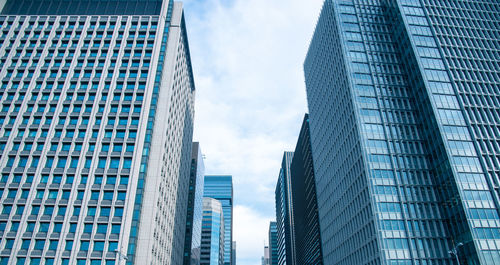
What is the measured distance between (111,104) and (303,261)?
122 metres

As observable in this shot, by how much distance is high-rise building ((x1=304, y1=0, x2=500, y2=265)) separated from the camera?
6419cm

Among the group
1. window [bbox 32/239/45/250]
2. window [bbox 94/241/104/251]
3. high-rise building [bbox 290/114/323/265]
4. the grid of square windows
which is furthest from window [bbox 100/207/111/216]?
high-rise building [bbox 290/114/323/265]

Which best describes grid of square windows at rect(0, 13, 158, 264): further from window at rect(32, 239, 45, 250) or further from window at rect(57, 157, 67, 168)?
window at rect(57, 157, 67, 168)

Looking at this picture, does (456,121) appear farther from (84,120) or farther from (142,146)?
(84,120)

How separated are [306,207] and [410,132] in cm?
7559

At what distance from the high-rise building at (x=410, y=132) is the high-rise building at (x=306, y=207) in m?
23.6

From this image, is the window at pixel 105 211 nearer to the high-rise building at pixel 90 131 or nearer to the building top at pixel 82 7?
the high-rise building at pixel 90 131

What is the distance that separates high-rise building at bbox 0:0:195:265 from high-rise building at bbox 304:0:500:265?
135 ft

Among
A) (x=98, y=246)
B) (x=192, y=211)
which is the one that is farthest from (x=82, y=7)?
(x=192, y=211)

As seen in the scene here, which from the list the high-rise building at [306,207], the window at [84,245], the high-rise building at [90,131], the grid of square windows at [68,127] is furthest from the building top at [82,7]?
the high-rise building at [306,207]

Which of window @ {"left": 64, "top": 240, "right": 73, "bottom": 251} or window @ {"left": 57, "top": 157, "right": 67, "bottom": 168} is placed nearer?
window @ {"left": 64, "top": 240, "right": 73, "bottom": 251}

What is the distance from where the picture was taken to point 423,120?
7819 centimetres

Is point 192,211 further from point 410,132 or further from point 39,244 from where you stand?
point 410,132

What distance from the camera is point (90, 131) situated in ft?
225
